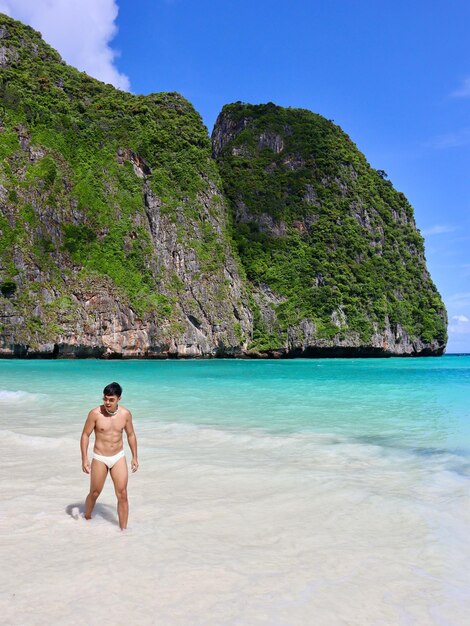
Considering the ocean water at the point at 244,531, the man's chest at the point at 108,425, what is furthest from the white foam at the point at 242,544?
the man's chest at the point at 108,425

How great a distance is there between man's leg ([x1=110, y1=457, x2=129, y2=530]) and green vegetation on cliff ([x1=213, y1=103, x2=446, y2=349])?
2213 inches

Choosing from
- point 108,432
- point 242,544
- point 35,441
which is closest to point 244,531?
point 242,544

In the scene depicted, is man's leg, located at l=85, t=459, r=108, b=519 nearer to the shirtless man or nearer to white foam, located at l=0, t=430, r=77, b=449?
the shirtless man

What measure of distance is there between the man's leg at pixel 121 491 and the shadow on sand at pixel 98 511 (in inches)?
8.0

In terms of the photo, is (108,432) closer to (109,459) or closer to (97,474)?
(109,459)

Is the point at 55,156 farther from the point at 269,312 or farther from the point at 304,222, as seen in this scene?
the point at 304,222

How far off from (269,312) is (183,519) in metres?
59.0

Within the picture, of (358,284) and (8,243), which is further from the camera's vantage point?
(358,284)

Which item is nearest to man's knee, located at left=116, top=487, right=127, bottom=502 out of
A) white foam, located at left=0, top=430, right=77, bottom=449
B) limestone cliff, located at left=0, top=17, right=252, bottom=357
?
white foam, located at left=0, top=430, right=77, bottom=449

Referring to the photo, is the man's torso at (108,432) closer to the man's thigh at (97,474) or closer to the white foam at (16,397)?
the man's thigh at (97,474)

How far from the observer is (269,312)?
6353 cm

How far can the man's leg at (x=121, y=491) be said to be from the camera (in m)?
4.39

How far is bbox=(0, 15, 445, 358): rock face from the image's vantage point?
1853 inches

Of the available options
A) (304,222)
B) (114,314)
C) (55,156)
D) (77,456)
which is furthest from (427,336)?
(77,456)
